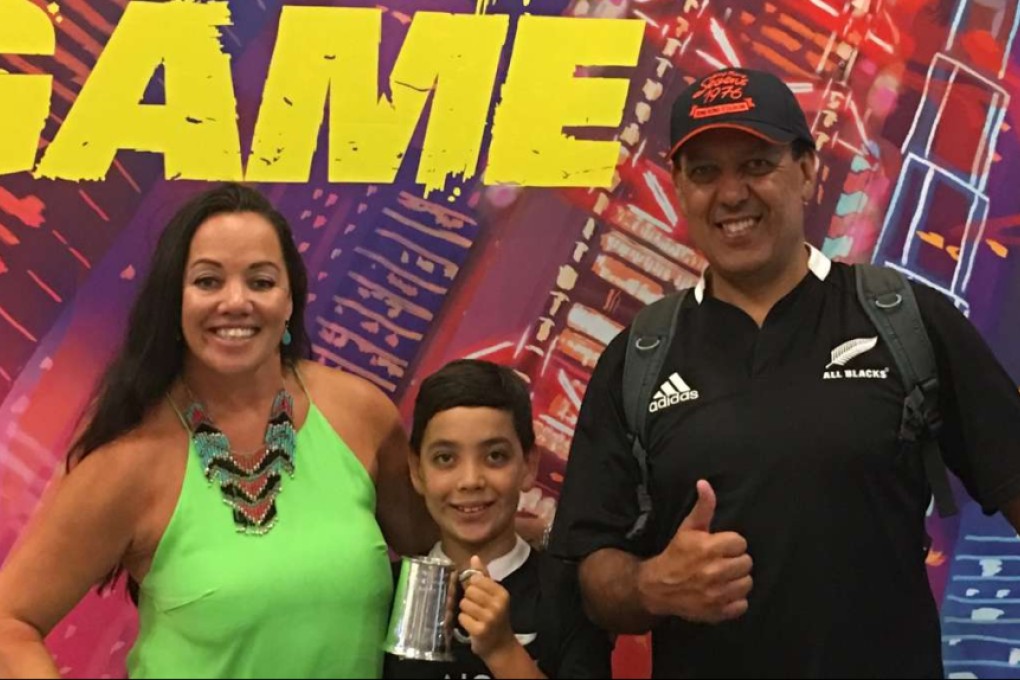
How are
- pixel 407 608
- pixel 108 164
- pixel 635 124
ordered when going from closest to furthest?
pixel 407 608
pixel 108 164
pixel 635 124

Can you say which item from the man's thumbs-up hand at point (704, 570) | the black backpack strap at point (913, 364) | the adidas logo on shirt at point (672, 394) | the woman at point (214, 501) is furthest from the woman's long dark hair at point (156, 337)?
the black backpack strap at point (913, 364)

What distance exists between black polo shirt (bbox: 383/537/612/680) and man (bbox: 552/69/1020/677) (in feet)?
0.16

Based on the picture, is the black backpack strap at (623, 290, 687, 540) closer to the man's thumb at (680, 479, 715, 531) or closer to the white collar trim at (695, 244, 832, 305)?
the white collar trim at (695, 244, 832, 305)

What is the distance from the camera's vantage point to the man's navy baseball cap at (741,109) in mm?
1262

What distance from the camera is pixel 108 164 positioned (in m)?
1.64

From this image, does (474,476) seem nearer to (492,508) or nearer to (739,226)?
(492,508)

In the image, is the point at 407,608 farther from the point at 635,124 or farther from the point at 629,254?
the point at 635,124

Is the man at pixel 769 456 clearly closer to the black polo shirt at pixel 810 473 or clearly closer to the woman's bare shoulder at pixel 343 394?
the black polo shirt at pixel 810 473

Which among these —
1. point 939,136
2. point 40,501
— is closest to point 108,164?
point 40,501

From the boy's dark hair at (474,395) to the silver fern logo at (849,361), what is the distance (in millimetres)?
425

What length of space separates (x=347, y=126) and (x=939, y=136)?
1.03m

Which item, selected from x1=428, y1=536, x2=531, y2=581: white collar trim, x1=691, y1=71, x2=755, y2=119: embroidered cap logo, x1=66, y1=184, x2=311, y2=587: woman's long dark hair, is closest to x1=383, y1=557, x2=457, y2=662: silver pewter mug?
x1=428, y1=536, x2=531, y2=581: white collar trim

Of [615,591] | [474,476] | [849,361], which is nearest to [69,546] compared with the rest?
[474,476]

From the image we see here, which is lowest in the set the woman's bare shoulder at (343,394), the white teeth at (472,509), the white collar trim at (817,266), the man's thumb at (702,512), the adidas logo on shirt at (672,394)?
the man's thumb at (702,512)
